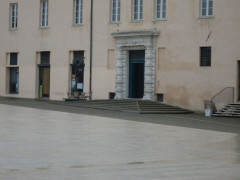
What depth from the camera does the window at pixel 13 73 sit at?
147 ft

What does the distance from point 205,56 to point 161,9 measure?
4533 millimetres

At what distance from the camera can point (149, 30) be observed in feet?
117

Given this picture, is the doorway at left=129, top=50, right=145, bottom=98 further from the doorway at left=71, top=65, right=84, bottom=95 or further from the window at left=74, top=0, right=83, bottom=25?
the window at left=74, top=0, right=83, bottom=25

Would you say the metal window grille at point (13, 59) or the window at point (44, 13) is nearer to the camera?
the window at point (44, 13)

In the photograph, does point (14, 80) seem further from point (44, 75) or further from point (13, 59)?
point (44, 75)

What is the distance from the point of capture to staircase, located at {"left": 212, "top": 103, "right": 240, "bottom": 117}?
30689mm

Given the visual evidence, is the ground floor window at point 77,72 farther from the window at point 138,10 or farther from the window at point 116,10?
the window at point 138,10

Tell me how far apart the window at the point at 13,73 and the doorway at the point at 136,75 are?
38.0 ft

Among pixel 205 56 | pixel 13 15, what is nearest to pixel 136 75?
pixel 205 56

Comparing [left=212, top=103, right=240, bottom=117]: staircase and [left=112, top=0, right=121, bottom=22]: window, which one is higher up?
[left=112, top=0, right=121, bottom=22]: window

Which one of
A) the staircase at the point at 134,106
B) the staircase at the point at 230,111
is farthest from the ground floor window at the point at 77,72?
the staircase at the point at 230,111

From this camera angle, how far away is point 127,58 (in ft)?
122

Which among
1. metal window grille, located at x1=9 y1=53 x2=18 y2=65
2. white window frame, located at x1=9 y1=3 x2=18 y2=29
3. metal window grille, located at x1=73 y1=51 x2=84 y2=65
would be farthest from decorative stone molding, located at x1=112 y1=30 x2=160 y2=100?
white window frame, located at x1=9 y1=3 x2=18 y2=29

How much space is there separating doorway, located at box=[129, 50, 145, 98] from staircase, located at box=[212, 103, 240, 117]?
22.6 ft
